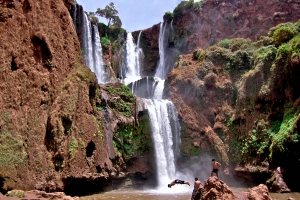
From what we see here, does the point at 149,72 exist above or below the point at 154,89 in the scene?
above

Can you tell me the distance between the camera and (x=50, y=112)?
17.7 m

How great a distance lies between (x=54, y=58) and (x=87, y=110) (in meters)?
4.10

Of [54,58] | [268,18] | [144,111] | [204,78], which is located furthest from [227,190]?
[268,18]

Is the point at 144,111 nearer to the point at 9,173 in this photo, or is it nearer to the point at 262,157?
the point at 262,157

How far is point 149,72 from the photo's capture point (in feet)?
157

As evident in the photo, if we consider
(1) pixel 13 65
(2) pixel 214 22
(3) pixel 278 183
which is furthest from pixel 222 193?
(2) pixel 214 22

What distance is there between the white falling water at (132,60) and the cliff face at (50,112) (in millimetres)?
21229

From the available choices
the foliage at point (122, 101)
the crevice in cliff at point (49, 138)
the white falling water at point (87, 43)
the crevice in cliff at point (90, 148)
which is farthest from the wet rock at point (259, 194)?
the white falling water at point (87, 43)

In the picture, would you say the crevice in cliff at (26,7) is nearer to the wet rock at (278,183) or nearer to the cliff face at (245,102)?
the cliff face at (245,102)

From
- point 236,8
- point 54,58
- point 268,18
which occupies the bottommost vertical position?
point 54,58

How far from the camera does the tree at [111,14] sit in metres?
51.8

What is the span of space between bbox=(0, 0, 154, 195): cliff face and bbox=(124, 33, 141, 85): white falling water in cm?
2123

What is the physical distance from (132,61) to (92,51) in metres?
11.6

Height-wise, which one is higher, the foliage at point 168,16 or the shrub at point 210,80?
the foliage at point 168,16
